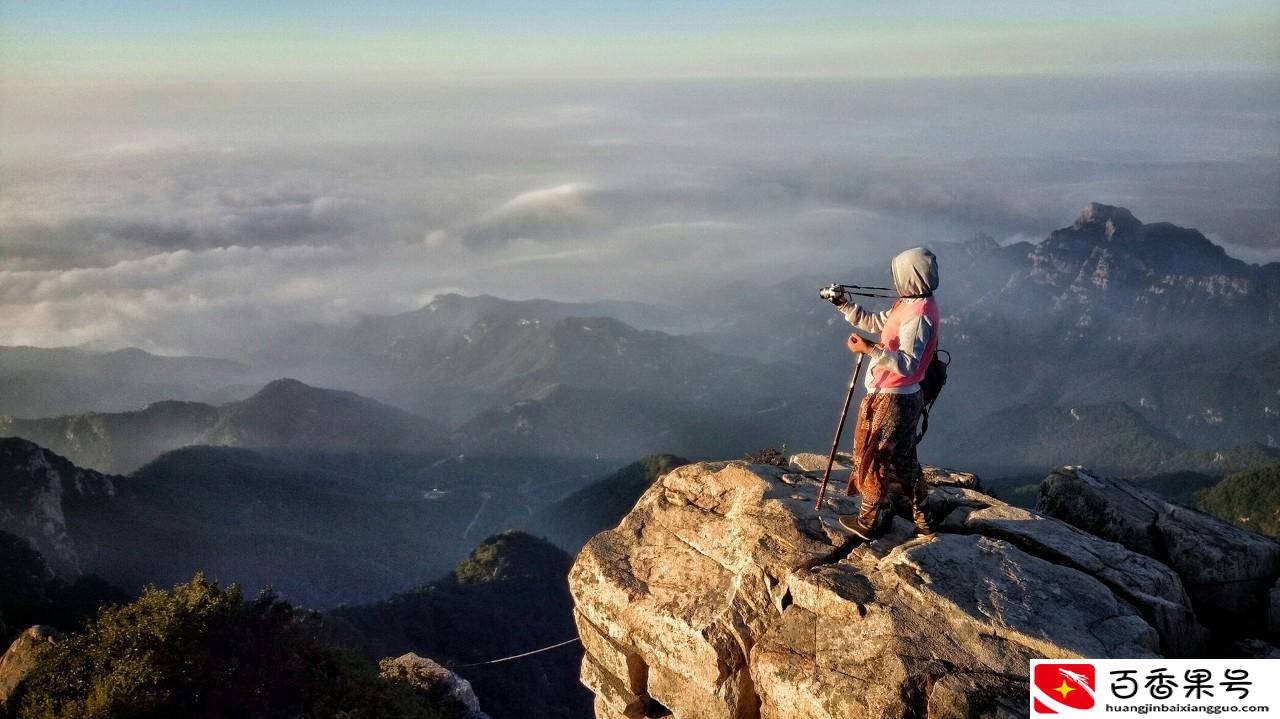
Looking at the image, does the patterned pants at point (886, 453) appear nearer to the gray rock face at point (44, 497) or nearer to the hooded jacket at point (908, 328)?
the hooded jacket at point (908, 328)

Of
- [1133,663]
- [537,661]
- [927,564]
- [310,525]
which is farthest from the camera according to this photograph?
[310,525]

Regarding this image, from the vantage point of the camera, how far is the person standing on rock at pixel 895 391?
54.8 ft

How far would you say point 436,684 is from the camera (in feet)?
122

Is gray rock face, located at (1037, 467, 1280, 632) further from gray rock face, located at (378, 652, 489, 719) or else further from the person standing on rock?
gray rock face, located at (378, 652, 489, 719)

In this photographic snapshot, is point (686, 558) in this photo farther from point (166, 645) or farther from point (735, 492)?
point (166, 645)

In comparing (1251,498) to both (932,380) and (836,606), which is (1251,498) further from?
(836,606)

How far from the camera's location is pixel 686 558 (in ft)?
64.0

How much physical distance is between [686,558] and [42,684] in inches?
857

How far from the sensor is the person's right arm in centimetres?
1752

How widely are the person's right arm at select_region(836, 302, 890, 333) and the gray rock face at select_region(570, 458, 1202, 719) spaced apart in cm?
463

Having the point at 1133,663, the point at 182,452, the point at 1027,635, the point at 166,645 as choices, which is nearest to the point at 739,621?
the point at 1027,635

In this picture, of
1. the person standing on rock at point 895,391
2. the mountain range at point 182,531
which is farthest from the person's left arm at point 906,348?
the mountain range at point 182,531

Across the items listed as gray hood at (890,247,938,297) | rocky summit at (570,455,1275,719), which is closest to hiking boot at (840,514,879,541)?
rocky summit at (570,455,1275,719)

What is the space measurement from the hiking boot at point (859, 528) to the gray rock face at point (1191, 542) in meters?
7.46
